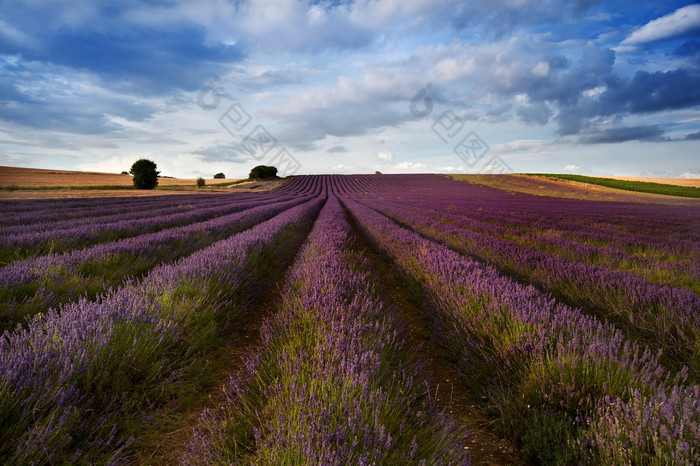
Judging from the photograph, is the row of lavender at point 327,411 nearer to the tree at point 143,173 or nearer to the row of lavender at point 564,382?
the row of lavender at point 564,382

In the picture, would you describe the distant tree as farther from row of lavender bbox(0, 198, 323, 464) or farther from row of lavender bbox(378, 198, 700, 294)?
row of lavender bbox(0, 198, 323, 464)

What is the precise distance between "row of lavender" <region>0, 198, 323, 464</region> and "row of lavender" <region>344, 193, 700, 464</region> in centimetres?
205

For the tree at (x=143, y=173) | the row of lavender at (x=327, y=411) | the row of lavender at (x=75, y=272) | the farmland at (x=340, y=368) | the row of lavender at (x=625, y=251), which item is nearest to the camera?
the row of lavender at (x=327, y=411)

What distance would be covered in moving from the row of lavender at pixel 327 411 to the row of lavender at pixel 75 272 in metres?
2.02

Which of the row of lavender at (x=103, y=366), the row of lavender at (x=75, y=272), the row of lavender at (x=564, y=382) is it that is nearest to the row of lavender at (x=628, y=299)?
the row of lavender at (x=564, y=382)

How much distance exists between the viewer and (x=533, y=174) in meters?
61.1

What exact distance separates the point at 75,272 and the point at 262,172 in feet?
231

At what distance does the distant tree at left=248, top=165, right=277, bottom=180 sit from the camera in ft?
229

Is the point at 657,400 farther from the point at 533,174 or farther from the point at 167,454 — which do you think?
the point at 533,174

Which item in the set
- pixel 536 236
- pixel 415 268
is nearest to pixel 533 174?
pixel 536 236

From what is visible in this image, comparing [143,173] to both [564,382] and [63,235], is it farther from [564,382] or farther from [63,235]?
[564,382]

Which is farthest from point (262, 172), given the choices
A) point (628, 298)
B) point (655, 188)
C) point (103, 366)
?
point (103, 366)

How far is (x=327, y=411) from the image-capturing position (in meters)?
1.34

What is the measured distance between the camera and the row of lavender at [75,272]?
8.79ft
